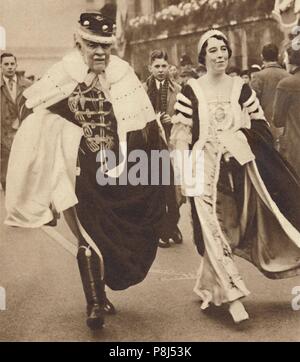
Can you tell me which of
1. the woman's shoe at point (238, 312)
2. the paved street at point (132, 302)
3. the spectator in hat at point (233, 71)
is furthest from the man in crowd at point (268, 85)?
the woman's shoe at point (238, 312)

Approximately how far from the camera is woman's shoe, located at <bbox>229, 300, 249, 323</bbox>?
4.84 m

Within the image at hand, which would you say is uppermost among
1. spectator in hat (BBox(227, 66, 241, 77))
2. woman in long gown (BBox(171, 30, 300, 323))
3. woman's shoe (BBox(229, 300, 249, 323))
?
spectator in hat (BBox(227, 66, 241, 77))

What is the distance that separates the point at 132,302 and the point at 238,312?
2.42 ft

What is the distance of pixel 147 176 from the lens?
490 cm

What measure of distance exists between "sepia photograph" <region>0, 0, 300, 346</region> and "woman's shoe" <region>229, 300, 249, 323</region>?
0.02 m

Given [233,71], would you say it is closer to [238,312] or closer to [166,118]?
[166,118]

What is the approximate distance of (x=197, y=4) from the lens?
16.3 feet

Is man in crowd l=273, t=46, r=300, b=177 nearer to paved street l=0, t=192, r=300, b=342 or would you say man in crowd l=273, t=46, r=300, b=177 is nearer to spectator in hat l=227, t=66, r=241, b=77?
spectator in hat l=227, t=66, r=241, b=77

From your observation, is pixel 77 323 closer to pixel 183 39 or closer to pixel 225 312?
pixel 225 312

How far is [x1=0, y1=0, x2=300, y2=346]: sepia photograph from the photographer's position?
191 inches

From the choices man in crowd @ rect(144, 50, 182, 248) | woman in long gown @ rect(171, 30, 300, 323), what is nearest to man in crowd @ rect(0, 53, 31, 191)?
man in crowd @ rect(144, 50, 182, 248)

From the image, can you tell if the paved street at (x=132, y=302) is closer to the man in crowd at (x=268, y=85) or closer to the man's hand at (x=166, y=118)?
the man's hand at (x=166, y=118)

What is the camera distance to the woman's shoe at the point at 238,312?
190 inches

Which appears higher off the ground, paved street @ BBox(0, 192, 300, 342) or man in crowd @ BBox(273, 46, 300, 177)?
man in crowd @ BBox(273, 46, 300, 177)
